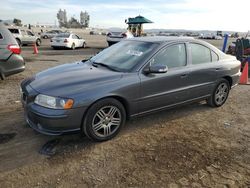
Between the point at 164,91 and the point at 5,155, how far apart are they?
274 centimetres

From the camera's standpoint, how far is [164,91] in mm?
4746

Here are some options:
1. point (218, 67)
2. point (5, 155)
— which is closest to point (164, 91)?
point (218, 67)

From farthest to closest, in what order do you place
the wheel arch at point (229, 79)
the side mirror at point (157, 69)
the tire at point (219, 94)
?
the wheel arch at point (229, 79)
the tire at point (219, 94)
the side mirror at point (157, 69)

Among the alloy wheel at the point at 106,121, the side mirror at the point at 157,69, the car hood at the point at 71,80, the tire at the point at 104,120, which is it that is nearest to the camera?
the car hood at the point at 71,80

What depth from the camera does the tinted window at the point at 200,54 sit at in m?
5.26

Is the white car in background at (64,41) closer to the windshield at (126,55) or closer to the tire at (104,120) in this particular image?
the windshield at (126,55)

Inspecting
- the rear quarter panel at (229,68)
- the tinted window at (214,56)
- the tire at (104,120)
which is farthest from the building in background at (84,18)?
the tire at (104,120)

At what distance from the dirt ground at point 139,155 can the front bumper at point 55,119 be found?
35 cm

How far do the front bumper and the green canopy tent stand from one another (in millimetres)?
21408

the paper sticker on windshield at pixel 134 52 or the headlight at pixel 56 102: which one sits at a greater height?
the paper sticker on windshield at pixel 134 52

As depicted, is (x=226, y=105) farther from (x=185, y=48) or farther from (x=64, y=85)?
(x=64, y=85)

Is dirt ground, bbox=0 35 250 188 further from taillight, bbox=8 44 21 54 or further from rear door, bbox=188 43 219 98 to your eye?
taillight, bbox=8 44 21 54

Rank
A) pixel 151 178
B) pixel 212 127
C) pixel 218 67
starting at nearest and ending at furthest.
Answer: pixel 151 178 → pixel 212 127 → pixel 218 67

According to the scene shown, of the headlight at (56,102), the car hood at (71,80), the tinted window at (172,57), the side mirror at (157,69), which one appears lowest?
the headlight at (56,102)
